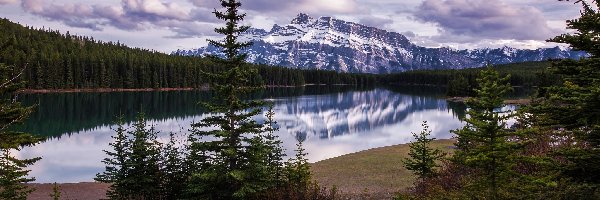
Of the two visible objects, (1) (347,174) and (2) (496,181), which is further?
(1) (347,174)

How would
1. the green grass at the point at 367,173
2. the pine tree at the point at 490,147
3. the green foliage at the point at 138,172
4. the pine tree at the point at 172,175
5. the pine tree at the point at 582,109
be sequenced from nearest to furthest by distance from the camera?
the pine tree at the point at 582,109, the pine tree at the point at 490,147, the green foliage at the point at 138,172, the pine tree at the point at 172,175, the green grass at the point at 367,173

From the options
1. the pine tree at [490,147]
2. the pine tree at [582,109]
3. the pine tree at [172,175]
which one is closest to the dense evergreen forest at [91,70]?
the pine tree at [172,175]

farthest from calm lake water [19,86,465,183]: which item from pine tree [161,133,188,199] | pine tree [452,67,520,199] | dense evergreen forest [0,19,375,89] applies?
dense evergreen forest [0,19,375,89]

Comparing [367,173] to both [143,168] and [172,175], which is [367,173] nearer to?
[172,175]

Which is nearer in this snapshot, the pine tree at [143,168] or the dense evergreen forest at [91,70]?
the pine tree at [143,168]

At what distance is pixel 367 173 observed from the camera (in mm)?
38656

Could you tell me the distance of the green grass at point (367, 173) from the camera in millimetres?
32500

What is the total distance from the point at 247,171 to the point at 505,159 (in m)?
11.1

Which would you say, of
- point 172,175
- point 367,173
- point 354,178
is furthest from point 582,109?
point 367,173

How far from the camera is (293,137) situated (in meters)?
66.4

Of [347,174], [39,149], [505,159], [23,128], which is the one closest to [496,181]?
[505,159]

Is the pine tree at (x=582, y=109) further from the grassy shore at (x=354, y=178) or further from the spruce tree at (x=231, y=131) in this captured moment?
the grassy shore at (x=354, y=178)

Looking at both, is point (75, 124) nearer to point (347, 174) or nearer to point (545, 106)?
point (347, 174)

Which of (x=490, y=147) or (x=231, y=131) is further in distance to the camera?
(x=231, y=131)
